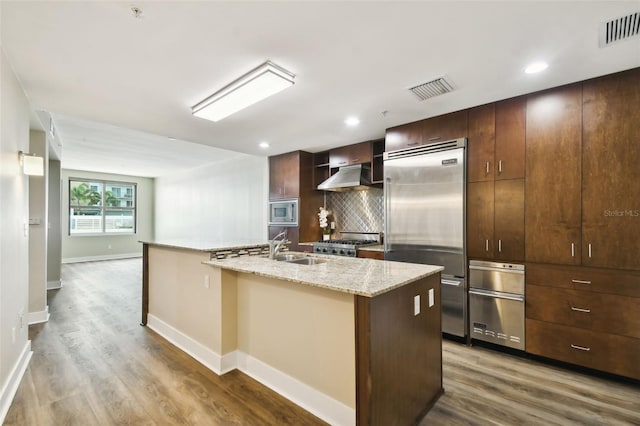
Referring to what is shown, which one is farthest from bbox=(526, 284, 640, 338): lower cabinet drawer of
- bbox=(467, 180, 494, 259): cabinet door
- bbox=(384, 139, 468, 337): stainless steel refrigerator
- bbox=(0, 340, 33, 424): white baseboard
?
bbox=(0, 340, 33, 424): white baseboard

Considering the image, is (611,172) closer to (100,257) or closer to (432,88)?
(432,88)

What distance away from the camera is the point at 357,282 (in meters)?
1.75

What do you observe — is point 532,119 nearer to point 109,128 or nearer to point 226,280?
point 226,280

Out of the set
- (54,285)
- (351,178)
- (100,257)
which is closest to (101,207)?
(100,257)

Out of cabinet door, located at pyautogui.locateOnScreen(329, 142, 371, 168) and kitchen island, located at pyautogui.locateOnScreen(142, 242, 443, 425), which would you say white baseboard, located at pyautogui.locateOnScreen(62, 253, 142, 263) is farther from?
cabinet door, located at pyautogui.locateOnScreen(329, 142, 371, 168)

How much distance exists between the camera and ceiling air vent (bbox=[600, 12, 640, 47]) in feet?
5.69

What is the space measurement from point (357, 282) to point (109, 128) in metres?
4.70

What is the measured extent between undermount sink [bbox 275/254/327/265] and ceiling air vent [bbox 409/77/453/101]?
5.83ft

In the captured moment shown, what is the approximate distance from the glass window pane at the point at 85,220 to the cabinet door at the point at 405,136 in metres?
9.31

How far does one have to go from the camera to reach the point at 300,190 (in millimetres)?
4977

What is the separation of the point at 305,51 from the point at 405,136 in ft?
6.38

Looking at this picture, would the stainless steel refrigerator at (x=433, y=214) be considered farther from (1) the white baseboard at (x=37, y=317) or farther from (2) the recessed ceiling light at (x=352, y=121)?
(1) the white baseboard at (x=37, y=317)

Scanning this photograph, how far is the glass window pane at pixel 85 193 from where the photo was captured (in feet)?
28.0

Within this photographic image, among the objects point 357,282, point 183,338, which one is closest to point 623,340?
point 357,282
